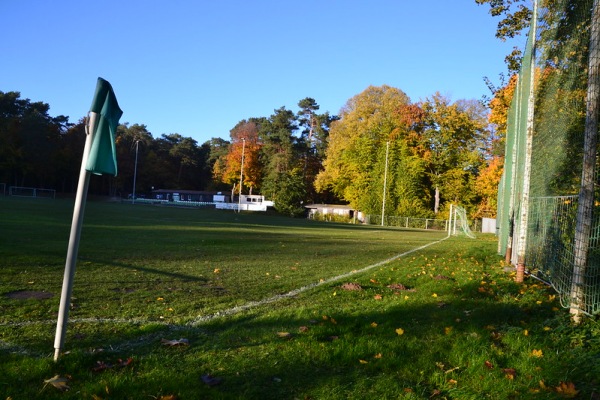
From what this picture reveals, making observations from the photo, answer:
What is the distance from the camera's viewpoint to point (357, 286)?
714 cm

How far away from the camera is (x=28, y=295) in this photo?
5.77 m

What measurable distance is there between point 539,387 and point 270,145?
75.4 metres

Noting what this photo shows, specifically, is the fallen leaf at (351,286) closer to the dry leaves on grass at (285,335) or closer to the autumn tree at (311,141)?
the dry leaves on grass at (285,335)

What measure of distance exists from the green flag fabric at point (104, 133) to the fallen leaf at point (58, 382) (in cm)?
144

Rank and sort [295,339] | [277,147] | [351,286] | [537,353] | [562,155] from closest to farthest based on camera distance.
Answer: [537,353] → [295,339] → [562,155] → [351,286] → [277,147]

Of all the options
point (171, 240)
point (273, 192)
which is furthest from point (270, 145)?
point (171, 240)

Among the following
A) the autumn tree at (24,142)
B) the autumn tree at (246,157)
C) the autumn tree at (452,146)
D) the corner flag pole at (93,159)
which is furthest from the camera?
the autumn tree at (246,157)

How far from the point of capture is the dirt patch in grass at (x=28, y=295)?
563 cm

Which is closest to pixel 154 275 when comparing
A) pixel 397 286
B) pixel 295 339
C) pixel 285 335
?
pixel 397 286

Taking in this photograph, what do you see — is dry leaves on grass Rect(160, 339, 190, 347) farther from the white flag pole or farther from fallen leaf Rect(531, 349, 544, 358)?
fallen leaf Rect(531, 349, 544, 358)

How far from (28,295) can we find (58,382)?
129 inches

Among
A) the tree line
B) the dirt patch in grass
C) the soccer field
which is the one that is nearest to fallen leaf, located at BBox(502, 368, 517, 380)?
the soccer field

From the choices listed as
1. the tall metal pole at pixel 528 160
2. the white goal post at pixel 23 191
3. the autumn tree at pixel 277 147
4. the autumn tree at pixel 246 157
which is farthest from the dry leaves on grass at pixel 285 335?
the autumn tree at pixel 246 157

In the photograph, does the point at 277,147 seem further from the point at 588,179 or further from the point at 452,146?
the point at 588,179
